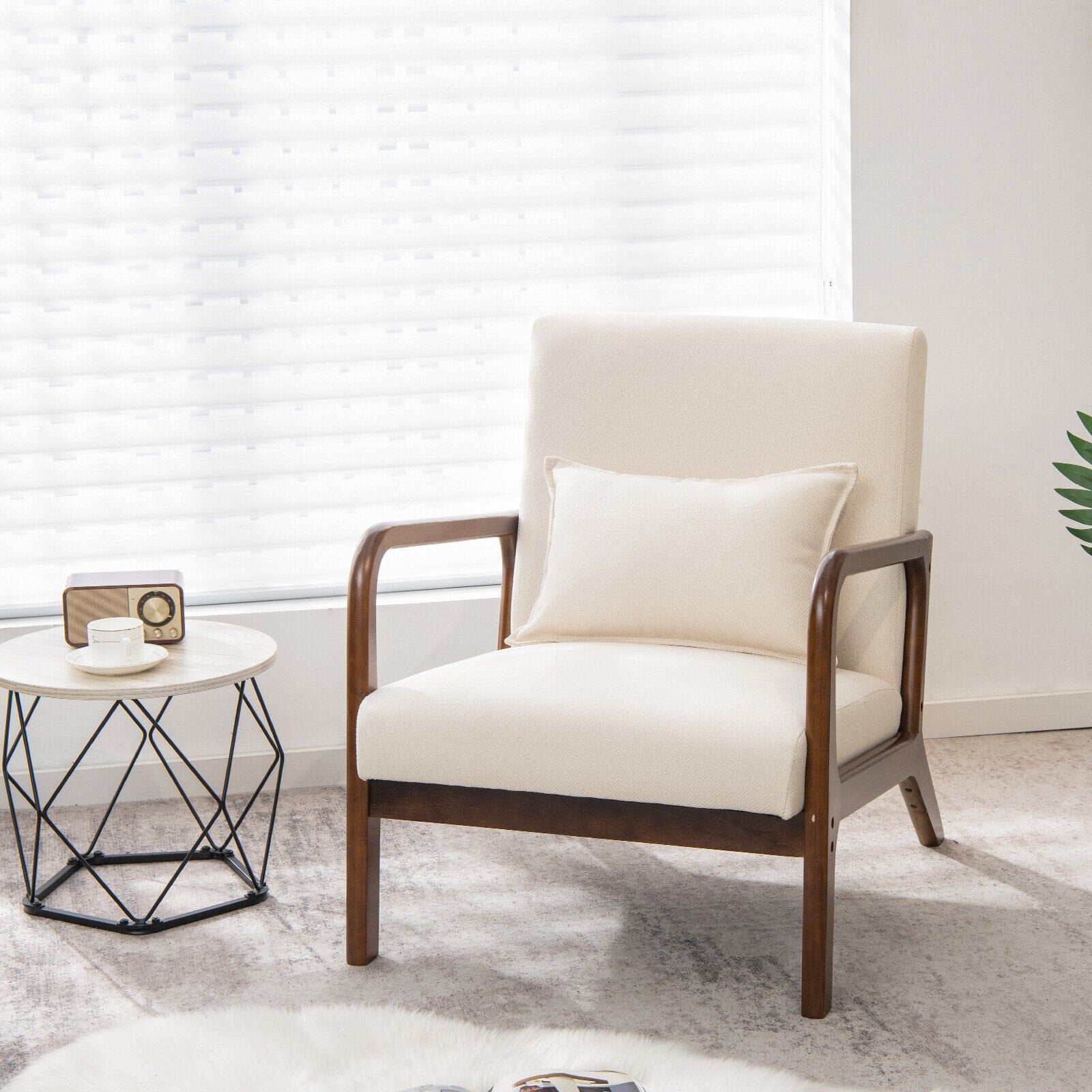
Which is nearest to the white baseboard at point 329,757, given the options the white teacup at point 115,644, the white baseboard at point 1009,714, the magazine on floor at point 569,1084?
the white baseboard at point 1009,714

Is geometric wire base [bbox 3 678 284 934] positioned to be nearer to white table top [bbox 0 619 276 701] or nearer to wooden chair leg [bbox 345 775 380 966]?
white table top [bbox 0 619 276 701]

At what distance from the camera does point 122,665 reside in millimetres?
1838

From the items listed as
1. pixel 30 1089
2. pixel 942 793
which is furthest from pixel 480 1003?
pixel 942 793

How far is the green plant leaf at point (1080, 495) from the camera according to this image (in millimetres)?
2199

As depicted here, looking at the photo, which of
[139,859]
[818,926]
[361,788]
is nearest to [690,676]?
[818,926]

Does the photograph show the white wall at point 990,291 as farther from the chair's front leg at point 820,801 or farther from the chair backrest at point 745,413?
the chair's front leg at point 820,801

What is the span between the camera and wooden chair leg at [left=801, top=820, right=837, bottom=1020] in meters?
1.58

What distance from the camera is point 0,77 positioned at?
2.43 meters

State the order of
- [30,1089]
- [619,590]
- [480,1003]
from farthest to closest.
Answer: [619,590]
[480,1003]
[30,1089]

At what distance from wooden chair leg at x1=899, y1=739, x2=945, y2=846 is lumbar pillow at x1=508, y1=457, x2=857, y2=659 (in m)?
0.35

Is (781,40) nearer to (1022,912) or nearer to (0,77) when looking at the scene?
(0,77)

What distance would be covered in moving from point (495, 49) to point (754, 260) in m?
0.68

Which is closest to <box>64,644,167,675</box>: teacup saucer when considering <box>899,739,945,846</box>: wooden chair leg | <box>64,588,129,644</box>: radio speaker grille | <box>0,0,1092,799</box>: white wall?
<box>64,588,129,644</box>: radio speaker grille

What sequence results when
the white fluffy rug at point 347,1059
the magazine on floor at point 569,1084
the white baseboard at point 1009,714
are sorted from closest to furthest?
the magazine on floor at point 569,1084
the white fluffy rug at point 347,1059
the white baseboard at point 1009,714
